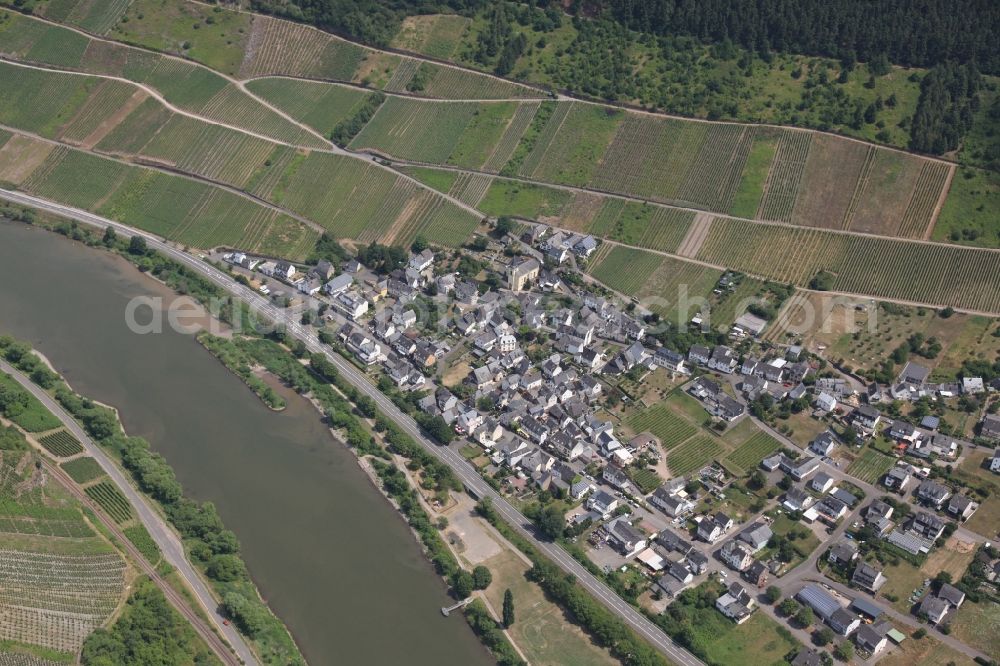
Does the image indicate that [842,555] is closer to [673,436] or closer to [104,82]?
[673,436]

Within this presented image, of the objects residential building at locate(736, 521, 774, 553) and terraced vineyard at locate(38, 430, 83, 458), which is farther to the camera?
terraced vineyard at locate(38, 430, 83, 458)

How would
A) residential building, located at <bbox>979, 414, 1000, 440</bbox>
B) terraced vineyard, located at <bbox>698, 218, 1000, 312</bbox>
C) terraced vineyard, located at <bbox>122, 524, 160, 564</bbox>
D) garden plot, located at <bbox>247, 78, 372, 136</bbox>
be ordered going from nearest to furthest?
terraced vineyard, located at <bbox>122, 524, 160, 564</bbox> < residential building, located at <bbox>979, 414, 1000, 440</bbox> < terraced vineyard, located at <bbox>698, 218, 1000, 312</bbox> < garden plot, located at <bbox>247, 78, 372, 136</bbox>

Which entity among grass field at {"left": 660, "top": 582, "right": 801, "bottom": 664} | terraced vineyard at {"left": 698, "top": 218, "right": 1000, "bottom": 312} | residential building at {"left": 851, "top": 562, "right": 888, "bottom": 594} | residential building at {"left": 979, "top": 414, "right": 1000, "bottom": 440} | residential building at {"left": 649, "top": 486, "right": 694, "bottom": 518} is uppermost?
terraced vineyard at {"left": 698, "top": 218, "right": 1000, "bottom": 312}

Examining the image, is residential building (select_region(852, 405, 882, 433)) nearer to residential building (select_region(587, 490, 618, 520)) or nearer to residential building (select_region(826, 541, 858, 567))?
residential building (select_region(826, 541, 858, 567))

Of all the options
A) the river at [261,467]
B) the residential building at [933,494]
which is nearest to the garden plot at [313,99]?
the river at [261,467]

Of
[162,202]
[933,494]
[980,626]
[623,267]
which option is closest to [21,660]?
[980,626]

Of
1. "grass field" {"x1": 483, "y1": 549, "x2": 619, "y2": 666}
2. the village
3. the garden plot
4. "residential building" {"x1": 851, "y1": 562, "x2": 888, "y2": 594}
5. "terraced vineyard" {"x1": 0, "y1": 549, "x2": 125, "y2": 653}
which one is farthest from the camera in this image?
the garden plot

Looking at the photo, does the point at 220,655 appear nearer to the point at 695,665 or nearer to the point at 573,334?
the point at 695,665

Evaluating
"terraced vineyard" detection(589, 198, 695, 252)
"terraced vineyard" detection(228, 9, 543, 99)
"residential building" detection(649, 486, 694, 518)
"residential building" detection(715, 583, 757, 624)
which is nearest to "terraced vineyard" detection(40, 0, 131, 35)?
"terraced vineyard" detection(228, 9, 543, 99)
